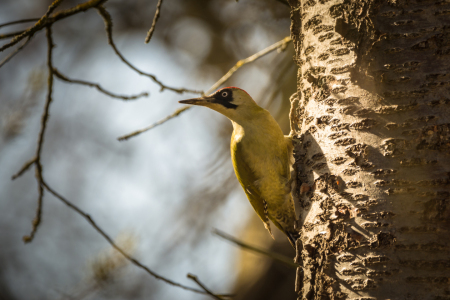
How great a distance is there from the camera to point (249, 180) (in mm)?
3293

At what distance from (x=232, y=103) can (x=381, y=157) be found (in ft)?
6.58

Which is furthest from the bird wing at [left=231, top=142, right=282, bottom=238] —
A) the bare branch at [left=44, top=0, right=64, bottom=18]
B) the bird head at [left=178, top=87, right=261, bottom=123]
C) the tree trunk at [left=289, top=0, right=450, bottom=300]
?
the bare branch at [left=44, top=0, right=64, bottom=18]

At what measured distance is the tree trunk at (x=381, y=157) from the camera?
1.46 meters

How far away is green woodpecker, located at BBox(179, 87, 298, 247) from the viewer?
3098mm

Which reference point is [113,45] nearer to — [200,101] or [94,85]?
[94,85]

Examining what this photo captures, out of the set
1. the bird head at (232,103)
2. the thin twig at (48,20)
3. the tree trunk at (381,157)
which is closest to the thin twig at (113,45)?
the thin twig at (48,20)

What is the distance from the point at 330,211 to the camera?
1.77m

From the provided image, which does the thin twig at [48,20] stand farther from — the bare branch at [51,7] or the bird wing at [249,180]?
the bird wing at [249,180]

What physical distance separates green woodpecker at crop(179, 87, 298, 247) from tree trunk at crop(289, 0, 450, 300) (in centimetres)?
118

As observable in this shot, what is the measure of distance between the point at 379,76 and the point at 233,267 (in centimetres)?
397

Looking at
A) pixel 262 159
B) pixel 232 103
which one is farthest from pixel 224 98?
pixel 262 159

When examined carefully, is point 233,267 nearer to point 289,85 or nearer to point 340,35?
point 289,85

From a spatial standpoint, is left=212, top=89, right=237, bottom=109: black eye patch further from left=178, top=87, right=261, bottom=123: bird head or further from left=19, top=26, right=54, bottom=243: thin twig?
left=19, top=26, right=54, bottom=243: thin twig

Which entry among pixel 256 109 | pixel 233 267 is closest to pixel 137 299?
pixel 233 267
